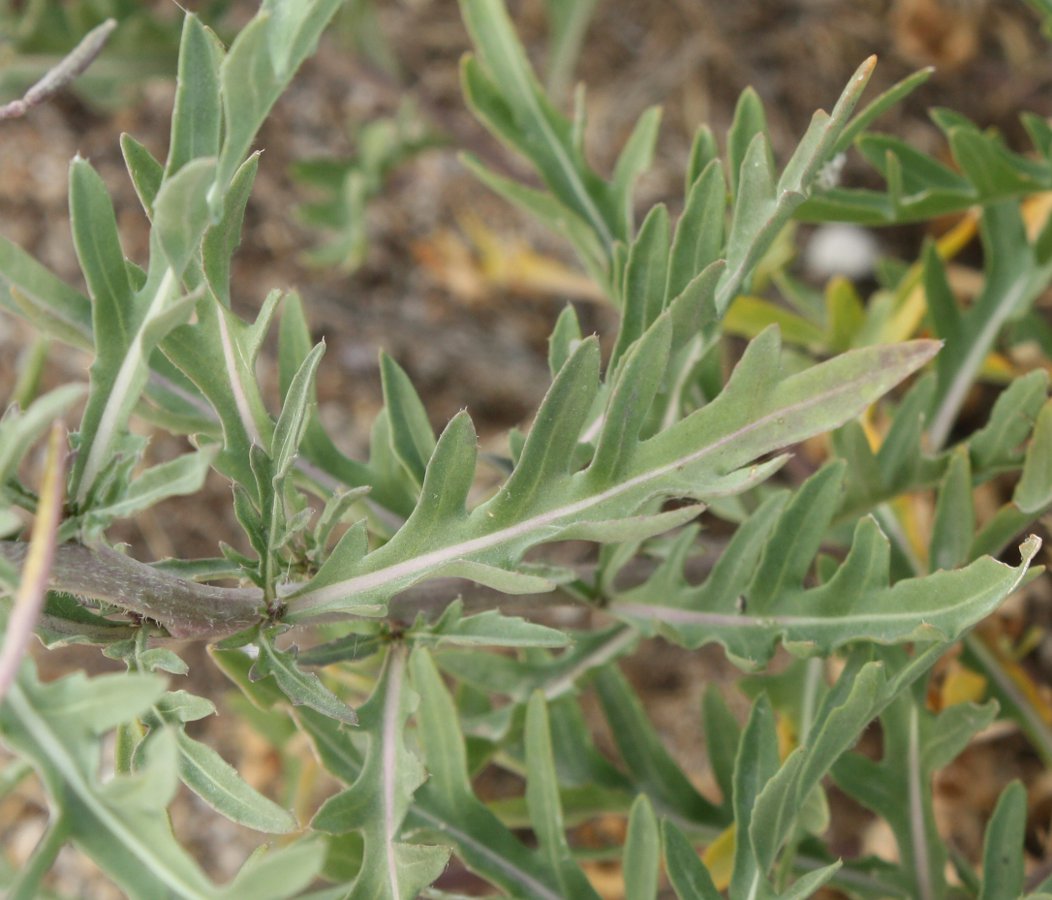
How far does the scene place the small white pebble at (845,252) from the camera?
187 centimetres

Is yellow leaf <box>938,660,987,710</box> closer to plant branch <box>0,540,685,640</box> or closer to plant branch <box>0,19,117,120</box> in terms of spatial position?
plant branch <box>0,540,685,640</box>

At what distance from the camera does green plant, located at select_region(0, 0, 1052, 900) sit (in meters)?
0.64

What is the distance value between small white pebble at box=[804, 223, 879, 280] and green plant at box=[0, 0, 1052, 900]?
761mm

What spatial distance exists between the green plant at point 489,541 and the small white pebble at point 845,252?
761mm

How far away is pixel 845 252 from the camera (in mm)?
1871

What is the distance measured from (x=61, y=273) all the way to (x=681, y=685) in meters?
1.36

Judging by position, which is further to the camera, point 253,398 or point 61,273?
point 61,273

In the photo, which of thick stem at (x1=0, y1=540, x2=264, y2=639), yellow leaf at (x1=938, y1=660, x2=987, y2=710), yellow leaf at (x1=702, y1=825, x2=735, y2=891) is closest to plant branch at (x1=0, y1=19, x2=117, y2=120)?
thick stem at (x1=0, y1=540, x2=264, y2=639)

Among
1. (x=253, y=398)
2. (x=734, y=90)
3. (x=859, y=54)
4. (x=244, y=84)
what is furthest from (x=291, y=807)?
(x=859, y=54)

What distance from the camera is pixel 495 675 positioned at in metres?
1.07

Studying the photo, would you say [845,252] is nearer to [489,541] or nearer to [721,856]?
[721,856]

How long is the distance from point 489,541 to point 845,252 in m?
1.33

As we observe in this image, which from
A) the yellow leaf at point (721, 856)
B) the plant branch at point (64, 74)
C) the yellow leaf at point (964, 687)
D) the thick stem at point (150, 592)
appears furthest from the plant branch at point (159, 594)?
the yellow leaf at point (964, 687)

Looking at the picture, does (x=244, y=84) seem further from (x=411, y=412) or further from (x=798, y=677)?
(x=798, y=677)
